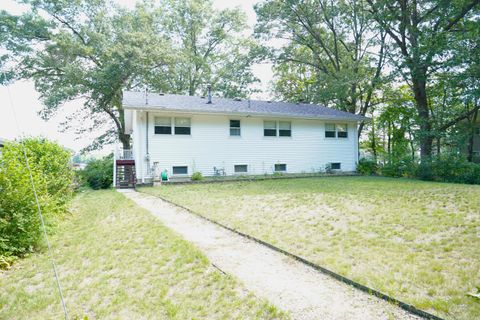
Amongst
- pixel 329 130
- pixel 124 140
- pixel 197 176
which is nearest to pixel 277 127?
pixel 329 130

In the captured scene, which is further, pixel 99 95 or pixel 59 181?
pixel 99 95

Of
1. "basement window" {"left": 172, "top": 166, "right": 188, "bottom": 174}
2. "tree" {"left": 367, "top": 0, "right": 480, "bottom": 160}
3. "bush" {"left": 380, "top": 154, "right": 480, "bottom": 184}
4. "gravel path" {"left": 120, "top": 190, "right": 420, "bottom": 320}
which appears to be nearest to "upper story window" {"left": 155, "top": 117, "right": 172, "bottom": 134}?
"basement window" {"left": 172, "top": 166, "right": 188, "bottom": 174}

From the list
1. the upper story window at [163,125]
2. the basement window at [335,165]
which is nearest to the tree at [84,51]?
A: the upper story window at [163,125]

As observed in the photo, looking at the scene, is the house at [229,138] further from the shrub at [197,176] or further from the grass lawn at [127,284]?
→ the grass lawn at [127,284]

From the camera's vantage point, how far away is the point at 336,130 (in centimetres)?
1800

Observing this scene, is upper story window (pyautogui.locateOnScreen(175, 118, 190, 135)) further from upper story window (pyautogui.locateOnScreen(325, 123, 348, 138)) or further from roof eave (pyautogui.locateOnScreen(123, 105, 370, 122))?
upper story window (pyautogui.locateOnScreen(325, 123, 348, 138))

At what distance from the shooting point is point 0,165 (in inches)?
163

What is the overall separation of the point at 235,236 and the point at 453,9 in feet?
64.0

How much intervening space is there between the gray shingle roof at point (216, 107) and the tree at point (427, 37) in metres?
3.99

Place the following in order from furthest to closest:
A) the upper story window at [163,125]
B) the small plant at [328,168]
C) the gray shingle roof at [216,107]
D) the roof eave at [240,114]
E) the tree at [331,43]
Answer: the tree at [331,43]
the small plant at [328,168]
the upper story window at [163,125]
the gray shingle roof at [216,107]
the roof eave at [240,114]

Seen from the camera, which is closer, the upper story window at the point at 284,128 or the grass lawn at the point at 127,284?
the grass lawn at the point at 127,284

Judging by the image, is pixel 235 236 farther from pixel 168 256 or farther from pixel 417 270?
pixel 417 270

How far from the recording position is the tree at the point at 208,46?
27.0 meters

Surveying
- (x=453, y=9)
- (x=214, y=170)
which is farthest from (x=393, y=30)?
(x=214, y=170)
